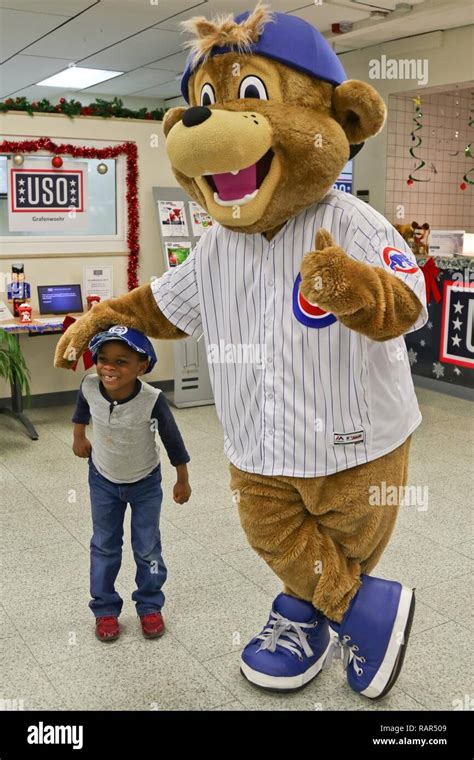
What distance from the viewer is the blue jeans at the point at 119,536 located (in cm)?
237

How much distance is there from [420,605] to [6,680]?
1372 millimetres

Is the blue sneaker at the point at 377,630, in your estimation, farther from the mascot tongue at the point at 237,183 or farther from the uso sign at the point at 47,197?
the uso sign at the point at 47,197

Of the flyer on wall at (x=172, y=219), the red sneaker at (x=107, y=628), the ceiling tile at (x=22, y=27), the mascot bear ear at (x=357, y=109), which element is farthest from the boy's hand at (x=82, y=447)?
the ceiling tile at (x=22, y=27)

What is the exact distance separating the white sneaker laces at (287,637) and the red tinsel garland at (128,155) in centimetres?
374

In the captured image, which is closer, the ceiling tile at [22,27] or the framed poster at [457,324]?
the framed poster at [457,324]

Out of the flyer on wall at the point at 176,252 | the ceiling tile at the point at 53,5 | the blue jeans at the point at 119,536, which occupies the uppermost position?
the ceiling tile at the point at 53,5

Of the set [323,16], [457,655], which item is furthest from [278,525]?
[323,16]

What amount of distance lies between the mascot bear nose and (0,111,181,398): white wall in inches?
141

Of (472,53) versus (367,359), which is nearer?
(367,359)

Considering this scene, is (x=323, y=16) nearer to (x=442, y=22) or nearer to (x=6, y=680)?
A: (x=442, y=22)

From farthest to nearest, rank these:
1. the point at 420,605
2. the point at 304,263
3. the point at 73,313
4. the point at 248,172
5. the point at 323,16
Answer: the point at 323,16 < the point at 73,313 < the point at 420,605 < the point at 248,172 < the point at 304,263

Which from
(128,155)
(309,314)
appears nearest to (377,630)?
(309,314)

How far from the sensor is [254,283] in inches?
77.0

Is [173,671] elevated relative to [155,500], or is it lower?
lower
